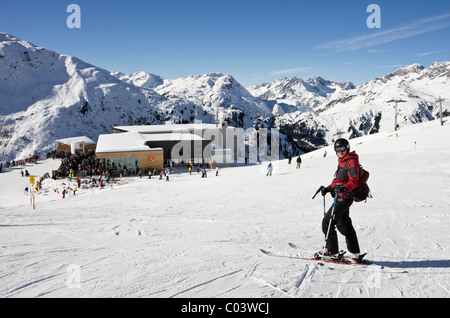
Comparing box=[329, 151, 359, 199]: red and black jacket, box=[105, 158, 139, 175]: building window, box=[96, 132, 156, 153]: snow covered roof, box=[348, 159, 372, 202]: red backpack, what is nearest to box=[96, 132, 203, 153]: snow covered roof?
box=[96, 132, 156, 153]: snow covered roof

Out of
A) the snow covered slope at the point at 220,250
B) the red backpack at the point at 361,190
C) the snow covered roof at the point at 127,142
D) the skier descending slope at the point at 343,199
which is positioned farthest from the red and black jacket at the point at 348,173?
the snow covered roof at the point at 127,142

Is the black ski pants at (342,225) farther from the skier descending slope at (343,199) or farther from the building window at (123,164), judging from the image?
the building window at (123,164)

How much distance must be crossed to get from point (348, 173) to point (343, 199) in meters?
0.43

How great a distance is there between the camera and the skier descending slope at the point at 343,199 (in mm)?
4309

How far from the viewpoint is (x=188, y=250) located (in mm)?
5461

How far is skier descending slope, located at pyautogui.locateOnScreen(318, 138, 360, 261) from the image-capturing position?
4.31 metres

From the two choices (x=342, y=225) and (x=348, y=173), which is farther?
(x=342, y=225)

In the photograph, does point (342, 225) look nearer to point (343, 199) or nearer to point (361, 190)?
point (343, 199)

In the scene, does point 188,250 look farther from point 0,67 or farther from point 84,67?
point 84,67

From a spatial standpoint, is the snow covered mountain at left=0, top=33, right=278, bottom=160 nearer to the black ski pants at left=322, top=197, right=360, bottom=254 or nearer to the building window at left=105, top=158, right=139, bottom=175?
the building window at left=105, top=158, right=139, bottom=175

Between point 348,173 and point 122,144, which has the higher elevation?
point 122,144

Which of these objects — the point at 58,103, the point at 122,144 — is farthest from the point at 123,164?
the point at 58,103

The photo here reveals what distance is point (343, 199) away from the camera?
4398 mm
